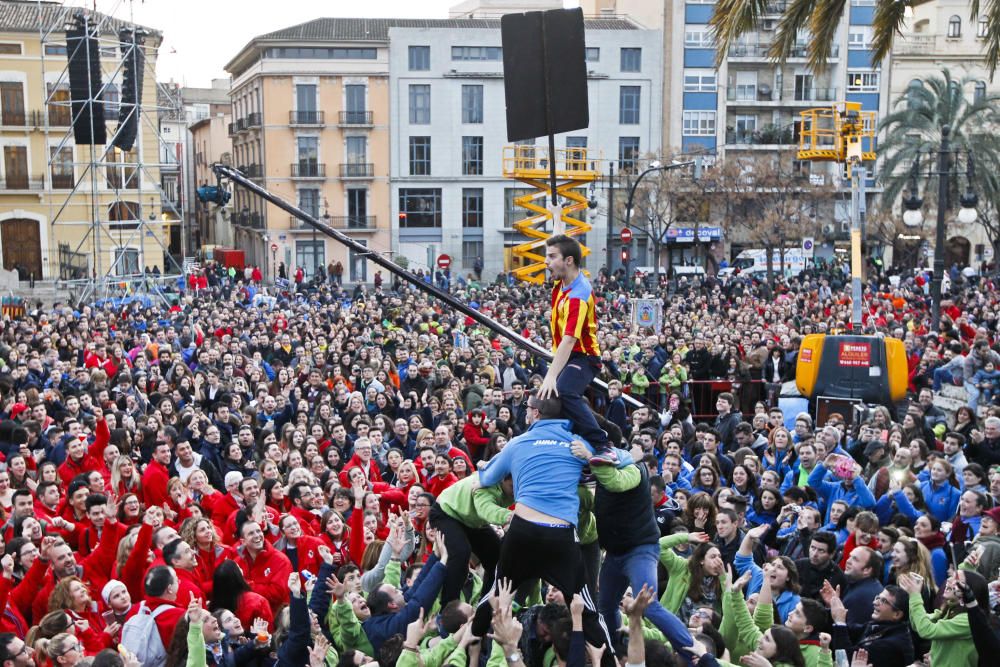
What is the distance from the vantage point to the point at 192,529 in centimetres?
702

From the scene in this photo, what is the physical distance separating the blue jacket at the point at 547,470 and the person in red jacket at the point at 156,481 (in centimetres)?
438

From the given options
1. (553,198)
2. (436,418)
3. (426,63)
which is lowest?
(436,418)

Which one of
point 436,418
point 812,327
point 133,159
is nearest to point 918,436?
point 436,418

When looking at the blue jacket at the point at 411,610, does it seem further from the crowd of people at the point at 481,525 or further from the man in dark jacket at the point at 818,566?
the man in dark jacket at the point at 818,566

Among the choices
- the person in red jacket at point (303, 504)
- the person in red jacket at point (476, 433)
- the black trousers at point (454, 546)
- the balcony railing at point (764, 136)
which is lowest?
the person in red jacket at point (476, 433)

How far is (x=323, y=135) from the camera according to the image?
49.1 m

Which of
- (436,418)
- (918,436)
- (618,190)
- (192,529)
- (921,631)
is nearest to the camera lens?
(921,631)

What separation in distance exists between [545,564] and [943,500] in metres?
4.53

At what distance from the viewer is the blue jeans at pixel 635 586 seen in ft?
17.6

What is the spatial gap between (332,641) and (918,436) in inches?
278

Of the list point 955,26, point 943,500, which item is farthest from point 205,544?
point 955,26

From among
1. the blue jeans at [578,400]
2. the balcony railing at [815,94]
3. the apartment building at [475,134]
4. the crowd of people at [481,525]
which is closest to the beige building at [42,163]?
the apartment building at [475,134]

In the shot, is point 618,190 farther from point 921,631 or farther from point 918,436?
Result: point 921,631

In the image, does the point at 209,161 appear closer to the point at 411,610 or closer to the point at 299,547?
the point at 299,547
